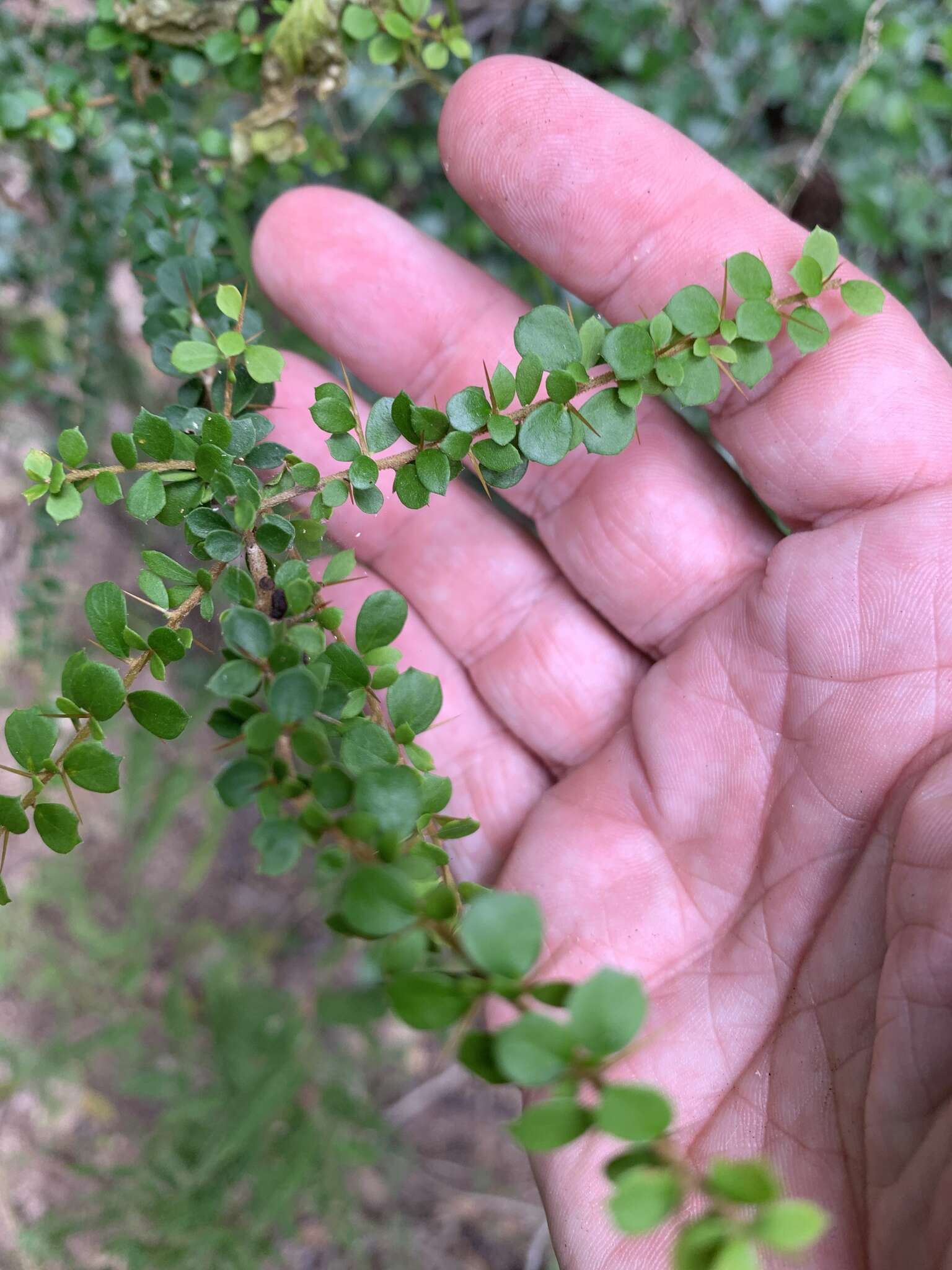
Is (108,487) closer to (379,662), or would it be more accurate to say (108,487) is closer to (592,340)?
(379,662)

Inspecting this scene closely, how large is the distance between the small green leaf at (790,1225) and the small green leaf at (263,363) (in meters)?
1.11

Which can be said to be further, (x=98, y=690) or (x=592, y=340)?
(x=592, y=340)

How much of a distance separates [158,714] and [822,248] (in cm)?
119

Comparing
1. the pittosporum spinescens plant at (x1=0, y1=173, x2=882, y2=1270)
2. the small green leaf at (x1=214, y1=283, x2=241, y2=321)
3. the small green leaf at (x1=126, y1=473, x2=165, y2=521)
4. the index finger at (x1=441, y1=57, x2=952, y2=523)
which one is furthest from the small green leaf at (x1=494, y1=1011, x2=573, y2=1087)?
the index finger at (x1=441, y1=57, x2=952, y2=523)

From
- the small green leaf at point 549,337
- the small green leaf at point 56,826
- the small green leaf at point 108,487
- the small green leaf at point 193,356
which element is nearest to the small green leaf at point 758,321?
the small green leaf at point 549,337

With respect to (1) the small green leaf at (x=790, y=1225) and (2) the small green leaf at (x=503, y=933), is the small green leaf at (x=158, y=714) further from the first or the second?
(1) the small green leaf at (x=790, y=1225)

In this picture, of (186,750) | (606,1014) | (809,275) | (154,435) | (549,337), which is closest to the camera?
(606,1014)

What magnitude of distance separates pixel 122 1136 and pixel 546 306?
284cm

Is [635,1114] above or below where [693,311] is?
below

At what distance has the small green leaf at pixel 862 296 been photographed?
4.47 ft

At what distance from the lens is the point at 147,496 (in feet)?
3.83

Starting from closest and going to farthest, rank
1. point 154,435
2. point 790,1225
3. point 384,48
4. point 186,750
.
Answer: point 790,1225 → point 154,435 → point 384,48 → point 186,750

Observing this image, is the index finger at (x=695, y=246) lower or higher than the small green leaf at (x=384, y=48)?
lower

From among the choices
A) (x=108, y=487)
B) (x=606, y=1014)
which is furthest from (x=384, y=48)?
(x=606, y=1014)
